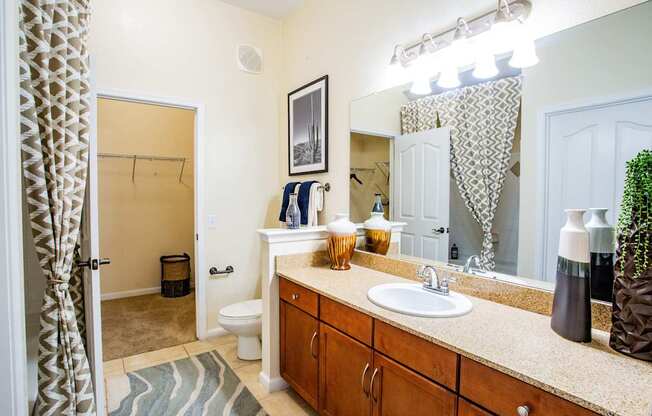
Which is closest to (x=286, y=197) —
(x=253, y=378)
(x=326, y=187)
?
(x=326, y=187)

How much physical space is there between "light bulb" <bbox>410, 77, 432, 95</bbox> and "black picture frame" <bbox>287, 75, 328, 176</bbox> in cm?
89

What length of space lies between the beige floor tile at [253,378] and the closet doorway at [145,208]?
1287mm

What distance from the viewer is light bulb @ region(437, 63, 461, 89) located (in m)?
1.76

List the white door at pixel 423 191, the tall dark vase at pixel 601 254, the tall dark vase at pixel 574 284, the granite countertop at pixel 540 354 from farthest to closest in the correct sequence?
the white door at pixel 423 191
the tall dark vase at pixel 601 254
the tall dark vase at pixel 574 284
the granite countertop at pixel 540 354

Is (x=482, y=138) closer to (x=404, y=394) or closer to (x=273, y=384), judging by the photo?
(x=404, y=394)

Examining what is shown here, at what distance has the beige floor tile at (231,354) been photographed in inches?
97.7

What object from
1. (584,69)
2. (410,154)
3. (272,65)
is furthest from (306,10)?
(584,69)

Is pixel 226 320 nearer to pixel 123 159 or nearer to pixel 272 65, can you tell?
pixel 272 65

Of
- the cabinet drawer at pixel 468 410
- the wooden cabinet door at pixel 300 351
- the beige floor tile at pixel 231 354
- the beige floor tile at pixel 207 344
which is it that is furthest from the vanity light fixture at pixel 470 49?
the beige floor tile at pixel 207 344

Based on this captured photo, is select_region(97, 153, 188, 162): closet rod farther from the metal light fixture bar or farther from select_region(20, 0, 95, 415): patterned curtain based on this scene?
the metal light fixture bar

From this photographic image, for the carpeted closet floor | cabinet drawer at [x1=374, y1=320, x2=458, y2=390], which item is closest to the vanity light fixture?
cabinet drawer at [x1=374, y1=320, x2=458, y2=390]

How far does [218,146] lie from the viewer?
2.97 meters

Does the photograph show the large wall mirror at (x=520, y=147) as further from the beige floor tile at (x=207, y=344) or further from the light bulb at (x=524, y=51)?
the beige floor tile at (x=207, y=344)

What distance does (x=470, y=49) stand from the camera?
1704 millimetres
